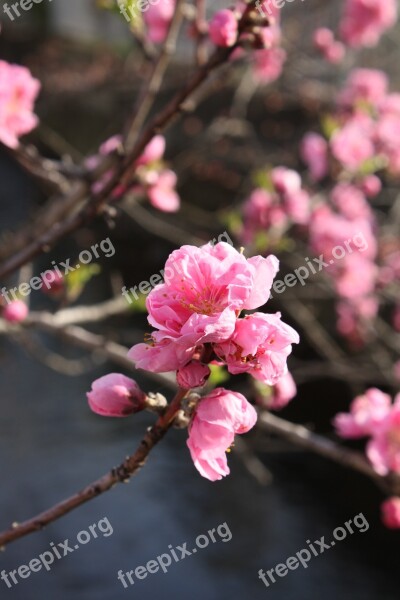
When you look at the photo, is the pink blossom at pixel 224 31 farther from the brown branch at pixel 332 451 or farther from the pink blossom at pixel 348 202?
the pink blossom at pixel 348 202

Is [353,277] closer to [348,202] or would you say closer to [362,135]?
[348,202]

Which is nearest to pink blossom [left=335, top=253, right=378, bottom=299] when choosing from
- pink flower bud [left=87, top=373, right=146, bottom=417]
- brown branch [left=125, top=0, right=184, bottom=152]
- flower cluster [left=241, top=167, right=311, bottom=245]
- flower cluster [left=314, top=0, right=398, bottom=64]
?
flower cluster [left=241, top=167, right=311, bottom=245]

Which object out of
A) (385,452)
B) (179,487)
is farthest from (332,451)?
(179,487)

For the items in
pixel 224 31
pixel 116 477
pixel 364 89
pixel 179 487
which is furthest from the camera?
pixel 179 487

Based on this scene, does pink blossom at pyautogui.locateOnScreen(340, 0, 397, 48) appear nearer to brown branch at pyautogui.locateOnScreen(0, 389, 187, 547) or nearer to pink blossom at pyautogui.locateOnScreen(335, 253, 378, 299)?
pink blossom at pyautogui.locateOnScreen(335, 253, 378, 299)

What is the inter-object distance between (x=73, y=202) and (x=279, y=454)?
222 centimetres

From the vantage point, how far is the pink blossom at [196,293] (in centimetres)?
64

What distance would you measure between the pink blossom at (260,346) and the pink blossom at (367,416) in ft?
2.62

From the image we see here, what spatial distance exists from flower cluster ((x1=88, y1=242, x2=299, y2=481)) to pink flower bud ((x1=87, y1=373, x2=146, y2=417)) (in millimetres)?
64

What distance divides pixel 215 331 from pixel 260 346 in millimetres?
59

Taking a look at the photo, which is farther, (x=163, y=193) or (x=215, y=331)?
(x=163, y=193)

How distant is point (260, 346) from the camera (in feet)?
2.16

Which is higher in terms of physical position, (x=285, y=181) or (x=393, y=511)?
(x=285, y=181)

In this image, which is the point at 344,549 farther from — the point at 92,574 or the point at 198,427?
the point at 198,427
